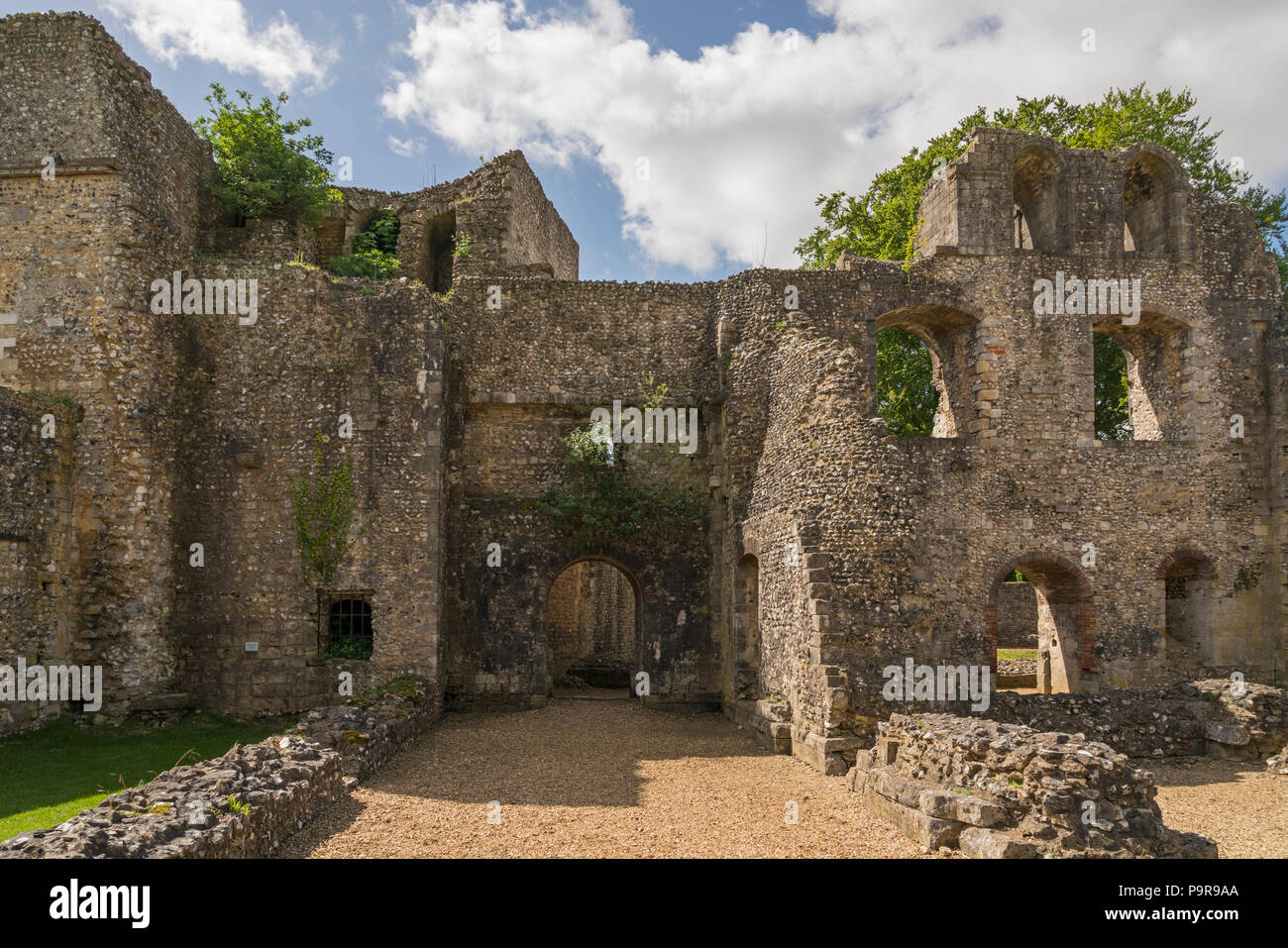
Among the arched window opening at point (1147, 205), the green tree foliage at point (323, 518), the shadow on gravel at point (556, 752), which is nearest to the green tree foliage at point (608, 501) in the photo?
the shadow on gravel at point (556, 752)

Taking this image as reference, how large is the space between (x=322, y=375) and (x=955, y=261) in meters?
11.3

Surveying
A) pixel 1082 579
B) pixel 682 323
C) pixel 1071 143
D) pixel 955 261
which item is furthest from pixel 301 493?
pixel 1071 143

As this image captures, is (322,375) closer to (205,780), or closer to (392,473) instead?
(392,473)

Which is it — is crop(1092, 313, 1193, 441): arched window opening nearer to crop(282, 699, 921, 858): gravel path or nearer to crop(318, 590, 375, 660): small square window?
crop(282, 699, 921, 858): gravel path

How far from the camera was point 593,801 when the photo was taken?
866cm

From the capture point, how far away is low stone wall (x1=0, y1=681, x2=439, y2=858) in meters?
5.46

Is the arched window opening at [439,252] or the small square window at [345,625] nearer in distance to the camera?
the small square window at [345,625]

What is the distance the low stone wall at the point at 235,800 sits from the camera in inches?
215

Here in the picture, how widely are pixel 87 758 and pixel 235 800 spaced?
521 cm

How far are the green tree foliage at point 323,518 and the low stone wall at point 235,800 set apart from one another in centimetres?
313

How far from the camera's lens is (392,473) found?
1312 cm

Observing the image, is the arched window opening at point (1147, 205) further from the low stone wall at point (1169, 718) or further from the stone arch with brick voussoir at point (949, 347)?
the low stone wall at point (1169, 718)

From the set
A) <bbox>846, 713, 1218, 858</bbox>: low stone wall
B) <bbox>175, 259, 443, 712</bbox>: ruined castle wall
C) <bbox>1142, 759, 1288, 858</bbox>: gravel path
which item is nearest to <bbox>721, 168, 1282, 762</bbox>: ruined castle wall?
<bbox>1142, 759, 1288, 858</bbox>: gravel path

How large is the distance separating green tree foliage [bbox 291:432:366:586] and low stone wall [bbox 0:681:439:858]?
10.3 ft
